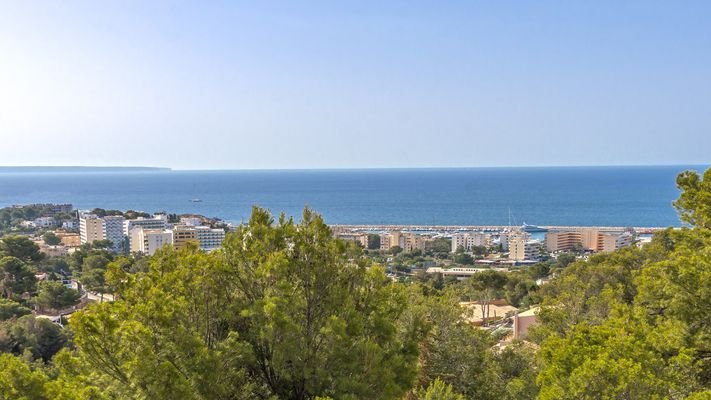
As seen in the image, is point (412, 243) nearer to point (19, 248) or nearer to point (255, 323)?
point (19, 248)

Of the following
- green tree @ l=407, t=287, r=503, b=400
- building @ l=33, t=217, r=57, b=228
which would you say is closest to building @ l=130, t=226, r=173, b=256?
building @ l=33, t=217, r=57, b=228

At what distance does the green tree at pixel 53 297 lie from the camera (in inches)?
938

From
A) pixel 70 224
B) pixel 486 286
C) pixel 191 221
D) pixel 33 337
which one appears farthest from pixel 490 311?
pixel 70 224

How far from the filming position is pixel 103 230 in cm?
6600

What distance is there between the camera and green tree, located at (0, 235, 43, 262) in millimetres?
32609

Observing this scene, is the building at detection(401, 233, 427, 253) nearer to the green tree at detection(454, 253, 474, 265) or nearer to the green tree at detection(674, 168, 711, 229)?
the green tree at detection(454, 253, 474, 265)

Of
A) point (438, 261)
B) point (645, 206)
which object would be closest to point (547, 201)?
point (645, 206)

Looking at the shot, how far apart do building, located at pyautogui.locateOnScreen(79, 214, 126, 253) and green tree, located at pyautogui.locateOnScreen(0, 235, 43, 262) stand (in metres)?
30.6

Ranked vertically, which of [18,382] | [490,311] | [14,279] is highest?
[18,382]

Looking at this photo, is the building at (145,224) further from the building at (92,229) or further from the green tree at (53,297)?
the green tree at (53,297)

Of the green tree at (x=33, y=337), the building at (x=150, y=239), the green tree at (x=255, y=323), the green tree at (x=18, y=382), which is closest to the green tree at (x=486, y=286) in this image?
the green tree at (x=33, y=337)

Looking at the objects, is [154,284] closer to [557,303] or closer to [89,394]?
[89,394]

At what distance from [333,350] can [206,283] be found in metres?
1.43

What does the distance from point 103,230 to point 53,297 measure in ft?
149
